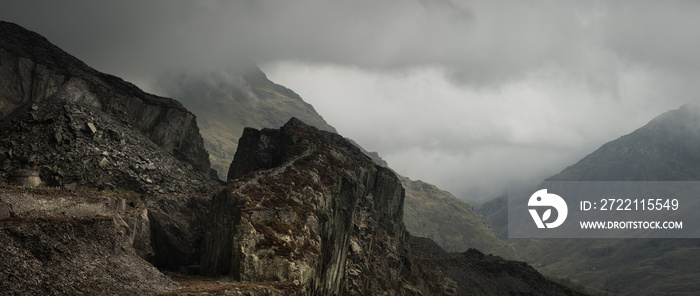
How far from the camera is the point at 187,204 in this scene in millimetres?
56844

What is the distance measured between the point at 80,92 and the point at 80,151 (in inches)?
490

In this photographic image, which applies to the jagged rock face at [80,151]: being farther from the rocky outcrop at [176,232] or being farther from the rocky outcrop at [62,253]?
the rocky outcrop at [62,253]

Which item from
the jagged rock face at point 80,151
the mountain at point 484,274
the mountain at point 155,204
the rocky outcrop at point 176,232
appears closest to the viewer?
the mountain at point 155,204

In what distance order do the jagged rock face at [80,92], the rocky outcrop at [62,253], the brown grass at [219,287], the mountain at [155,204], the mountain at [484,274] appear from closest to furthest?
the rocky outcrop at [62,253], the mountain at [155,204], the brown grass at [219,287], the jagged rock face at [80,92], the mountain at [484,274]

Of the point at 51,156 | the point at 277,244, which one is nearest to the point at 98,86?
the point at 51,156

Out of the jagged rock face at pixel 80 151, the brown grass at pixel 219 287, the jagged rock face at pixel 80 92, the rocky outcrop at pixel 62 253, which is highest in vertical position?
the jagged rock face at pixel 80 92

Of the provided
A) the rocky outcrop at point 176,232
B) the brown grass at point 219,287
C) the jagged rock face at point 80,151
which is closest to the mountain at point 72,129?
the jagged rock face at point 80,151

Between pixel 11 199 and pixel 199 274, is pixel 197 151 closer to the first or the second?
pixel 199 274

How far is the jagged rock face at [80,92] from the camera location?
60250 mm

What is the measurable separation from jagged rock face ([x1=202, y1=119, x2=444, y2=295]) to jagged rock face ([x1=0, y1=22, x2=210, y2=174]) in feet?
34.8

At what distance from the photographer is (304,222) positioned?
45.3m

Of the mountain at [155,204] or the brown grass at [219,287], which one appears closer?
the mountain at [155,204]

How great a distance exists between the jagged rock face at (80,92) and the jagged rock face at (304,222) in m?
10.6

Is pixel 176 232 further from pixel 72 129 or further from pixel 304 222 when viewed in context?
pixel 72 129
